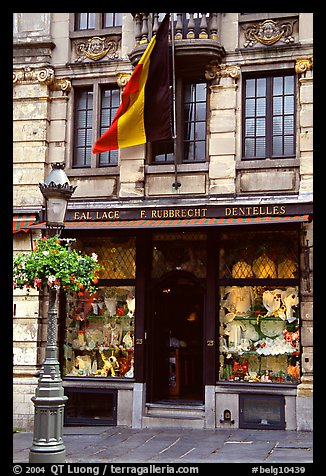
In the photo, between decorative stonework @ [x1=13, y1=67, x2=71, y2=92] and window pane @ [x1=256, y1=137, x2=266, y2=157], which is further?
decorative stonework @ [x1=13, y1=67, x2=71, y2=92]

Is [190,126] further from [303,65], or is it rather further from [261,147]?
[303,65]

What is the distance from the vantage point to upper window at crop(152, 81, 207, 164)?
16641 mm

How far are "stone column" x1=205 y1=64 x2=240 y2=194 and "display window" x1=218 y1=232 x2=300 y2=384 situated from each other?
4.17 ft

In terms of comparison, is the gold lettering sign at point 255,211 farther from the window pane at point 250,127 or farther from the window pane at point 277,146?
the window pane at point 250,127

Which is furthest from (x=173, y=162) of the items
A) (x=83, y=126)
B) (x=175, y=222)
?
(x=83, y=126)

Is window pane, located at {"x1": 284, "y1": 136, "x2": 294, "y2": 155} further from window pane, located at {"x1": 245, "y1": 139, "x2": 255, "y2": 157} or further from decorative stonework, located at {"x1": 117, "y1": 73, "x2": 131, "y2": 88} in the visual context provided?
decorative stonework, located at {"x1": 117, "y1": 73, "x2": 131, "y2": 88}

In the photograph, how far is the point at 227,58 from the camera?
53.6ft

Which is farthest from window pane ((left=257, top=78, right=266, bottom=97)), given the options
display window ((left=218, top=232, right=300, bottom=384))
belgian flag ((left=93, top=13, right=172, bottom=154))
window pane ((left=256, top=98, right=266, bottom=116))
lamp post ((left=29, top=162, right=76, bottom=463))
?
lamp post ((left=29, top=162, right=76, bottom=463))

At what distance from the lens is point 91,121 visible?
17.3 meters

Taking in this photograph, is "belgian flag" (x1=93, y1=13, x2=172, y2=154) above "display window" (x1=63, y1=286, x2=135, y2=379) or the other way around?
above

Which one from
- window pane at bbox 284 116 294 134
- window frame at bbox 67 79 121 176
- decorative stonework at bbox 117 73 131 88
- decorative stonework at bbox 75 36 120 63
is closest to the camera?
window pane at bbox 284 116 294 134

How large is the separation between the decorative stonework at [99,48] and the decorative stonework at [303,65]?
4102 mm

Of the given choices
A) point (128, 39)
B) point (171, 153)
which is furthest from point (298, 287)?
point (128, 39)

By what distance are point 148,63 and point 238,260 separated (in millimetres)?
4623
